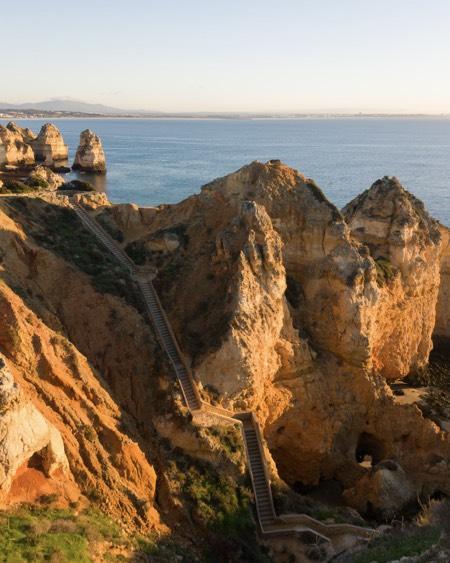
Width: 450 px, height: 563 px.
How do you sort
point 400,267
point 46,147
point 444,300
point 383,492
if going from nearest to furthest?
point 383,492, point 400,267, point 444,300, point 46,147

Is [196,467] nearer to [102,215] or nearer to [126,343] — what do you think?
[126,343]

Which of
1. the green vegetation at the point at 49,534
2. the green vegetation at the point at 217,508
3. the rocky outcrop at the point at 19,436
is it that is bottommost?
the green vegetation at the point at 217,508

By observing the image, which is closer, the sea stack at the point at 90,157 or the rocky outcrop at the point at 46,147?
the sea stack at the point at 90,157

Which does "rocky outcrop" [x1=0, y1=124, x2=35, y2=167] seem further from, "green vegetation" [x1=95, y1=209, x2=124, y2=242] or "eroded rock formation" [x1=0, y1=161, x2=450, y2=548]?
"eroded rock formation" [x1=0, y1=161, x2=450, y2=548]

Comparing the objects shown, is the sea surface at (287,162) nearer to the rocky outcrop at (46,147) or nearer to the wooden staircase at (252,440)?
the rocky outcrop at (46,147)

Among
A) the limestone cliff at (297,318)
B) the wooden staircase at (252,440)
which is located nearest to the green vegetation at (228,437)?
the wooden staircase at (252,440)

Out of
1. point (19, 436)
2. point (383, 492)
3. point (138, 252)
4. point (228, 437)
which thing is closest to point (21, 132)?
point (138, 252)

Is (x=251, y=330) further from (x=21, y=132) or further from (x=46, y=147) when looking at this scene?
(x=21, y=132)
